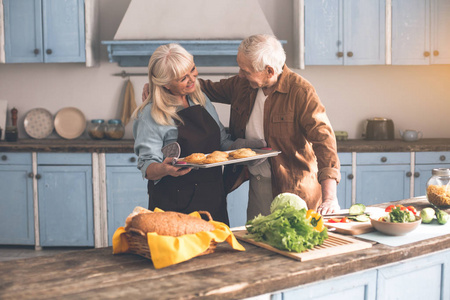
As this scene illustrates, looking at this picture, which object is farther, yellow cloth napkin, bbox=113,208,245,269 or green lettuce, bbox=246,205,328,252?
green lettuce, bbox=246,205,328,252

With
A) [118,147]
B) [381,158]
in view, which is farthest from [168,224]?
[381,158]

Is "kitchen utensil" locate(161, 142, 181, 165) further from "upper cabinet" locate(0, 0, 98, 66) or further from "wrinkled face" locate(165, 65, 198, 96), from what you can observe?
"upper cabinet" locate(0, 0, 98, 66)

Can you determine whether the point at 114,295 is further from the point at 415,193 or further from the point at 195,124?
the point at 415,193

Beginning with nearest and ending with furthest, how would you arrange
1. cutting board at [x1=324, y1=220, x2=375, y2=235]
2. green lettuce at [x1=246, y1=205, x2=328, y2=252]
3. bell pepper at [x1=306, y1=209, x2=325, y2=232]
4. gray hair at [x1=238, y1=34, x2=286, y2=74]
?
green lettuce at [x1=246, y1=205, x2=328, y2=252], bell pepper at [x1=306, y1=209, x2=325, y2=232], cutting board at [x1=324, y1=220, x2=375, y2=235], gray hair at [x1=238, y1=34, x2=286, y2=74]

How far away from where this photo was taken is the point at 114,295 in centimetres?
135

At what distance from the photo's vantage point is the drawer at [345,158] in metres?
4.39

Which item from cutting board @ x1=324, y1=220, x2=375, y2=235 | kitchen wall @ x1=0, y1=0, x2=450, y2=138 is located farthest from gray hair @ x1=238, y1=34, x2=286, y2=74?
kitchen wall @ x1=0, y1=0, x2=450, y2=138

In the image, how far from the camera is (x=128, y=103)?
4.93 metres

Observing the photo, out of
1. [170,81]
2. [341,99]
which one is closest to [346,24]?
[341,99]

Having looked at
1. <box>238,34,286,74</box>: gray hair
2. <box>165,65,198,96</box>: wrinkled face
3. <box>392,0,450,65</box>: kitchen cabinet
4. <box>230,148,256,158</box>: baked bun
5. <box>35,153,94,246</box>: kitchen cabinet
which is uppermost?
<box>392,0,450,65</box>: kitchen cabinet

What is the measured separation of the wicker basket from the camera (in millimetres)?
1651

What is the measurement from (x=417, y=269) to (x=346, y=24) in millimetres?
3133

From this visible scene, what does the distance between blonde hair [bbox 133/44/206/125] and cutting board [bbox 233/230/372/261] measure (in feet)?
2.84

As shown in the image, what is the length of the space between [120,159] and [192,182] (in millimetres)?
1918
